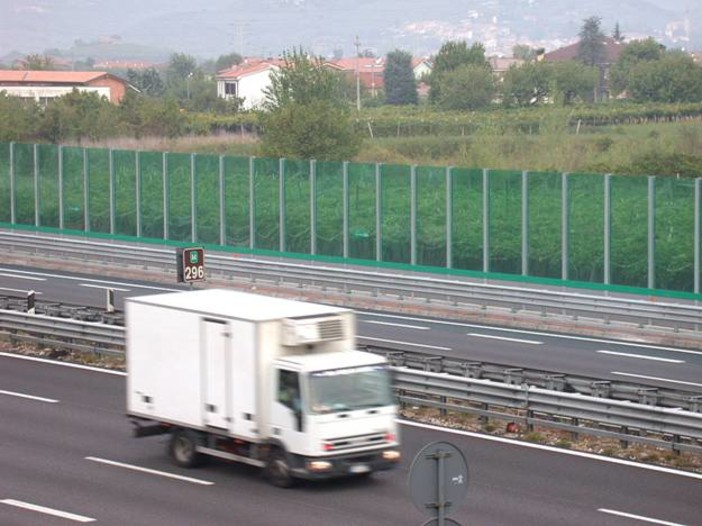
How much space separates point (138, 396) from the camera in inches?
796

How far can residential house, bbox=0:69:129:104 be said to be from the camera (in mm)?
140500

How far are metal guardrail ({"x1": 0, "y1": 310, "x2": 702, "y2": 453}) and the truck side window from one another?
181 inches

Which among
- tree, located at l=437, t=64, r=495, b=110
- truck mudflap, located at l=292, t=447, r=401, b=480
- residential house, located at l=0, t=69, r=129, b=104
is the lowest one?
truck mudflap, located at l=292, t=447, r=401, b=480

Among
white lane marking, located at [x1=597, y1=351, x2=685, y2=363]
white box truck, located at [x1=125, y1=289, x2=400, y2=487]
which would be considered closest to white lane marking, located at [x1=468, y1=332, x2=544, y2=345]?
white lane marking, located at [x1=597, y1=351, x2=685, y2=363]

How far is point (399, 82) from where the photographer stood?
190625mm

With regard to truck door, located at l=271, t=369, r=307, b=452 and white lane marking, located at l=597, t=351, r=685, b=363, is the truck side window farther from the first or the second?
white lane marking, located at l=597, t=351, r=685, b=363

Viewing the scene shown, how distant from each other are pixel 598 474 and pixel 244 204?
78.2 ft

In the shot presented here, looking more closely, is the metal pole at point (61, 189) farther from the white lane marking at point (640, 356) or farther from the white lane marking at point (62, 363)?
the white lane marking at point (640, 356)

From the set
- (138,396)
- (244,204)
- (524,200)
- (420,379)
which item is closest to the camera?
(138,396)

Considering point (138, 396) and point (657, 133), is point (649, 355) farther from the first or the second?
point (657, 133)

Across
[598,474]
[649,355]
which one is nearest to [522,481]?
[598,474]

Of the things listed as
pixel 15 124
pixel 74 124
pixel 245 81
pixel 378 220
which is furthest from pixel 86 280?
pixel 245 81

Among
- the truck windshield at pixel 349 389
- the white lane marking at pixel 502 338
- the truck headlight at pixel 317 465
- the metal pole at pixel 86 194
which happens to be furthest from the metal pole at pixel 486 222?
the truck headlight at pixel 317 465

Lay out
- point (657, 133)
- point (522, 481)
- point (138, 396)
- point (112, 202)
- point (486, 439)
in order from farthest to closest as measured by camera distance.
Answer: point (657, 133) < point (112, 202) < point (486, 439) < point (138, 396) < point (522, 481)
